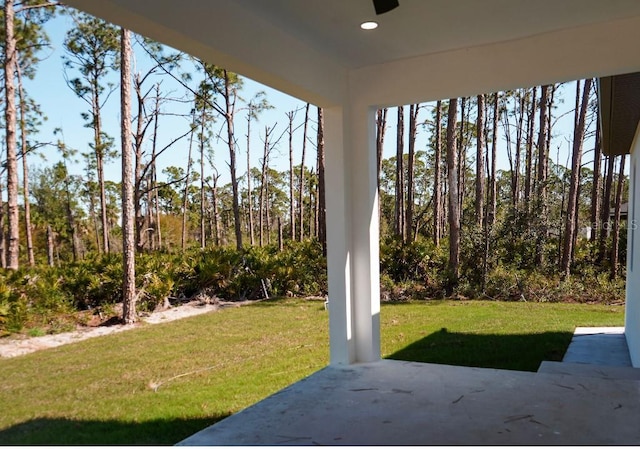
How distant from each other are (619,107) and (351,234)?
2289 mm

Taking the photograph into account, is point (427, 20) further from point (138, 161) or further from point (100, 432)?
point (138, 161)

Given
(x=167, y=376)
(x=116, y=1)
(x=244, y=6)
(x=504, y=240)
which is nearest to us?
(x=116, y=1)

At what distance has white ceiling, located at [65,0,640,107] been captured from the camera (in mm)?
2293

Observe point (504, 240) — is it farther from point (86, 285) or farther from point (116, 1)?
point (116, 1)

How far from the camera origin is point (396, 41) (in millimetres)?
3119

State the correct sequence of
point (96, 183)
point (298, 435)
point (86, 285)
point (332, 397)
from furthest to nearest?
point (96, 183), point (86, 285), point (332, 397), point (298, 435)

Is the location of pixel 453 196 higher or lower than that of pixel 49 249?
higher

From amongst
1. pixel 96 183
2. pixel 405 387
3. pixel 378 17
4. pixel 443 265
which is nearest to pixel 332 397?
pixel 405 387

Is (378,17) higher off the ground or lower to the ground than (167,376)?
higher

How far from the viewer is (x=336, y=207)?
367 cm

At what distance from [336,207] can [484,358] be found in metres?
2.96

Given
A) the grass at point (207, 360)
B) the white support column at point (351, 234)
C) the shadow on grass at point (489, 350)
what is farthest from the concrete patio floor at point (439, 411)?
the shadow on grass at point (489, 350)

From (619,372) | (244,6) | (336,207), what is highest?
(244,6)

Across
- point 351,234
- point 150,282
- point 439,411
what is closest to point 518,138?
point 150,282
